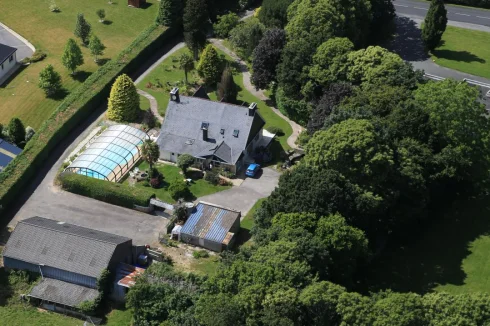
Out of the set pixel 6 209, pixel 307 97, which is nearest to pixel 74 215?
pixel 6 209

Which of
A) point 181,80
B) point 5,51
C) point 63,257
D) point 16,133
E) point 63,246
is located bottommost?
point 63,257

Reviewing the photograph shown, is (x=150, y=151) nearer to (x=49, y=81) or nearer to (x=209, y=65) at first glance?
(x=209, y=65)

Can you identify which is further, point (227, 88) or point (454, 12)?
point (454, 12)

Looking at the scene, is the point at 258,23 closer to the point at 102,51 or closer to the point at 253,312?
the point at 102,51

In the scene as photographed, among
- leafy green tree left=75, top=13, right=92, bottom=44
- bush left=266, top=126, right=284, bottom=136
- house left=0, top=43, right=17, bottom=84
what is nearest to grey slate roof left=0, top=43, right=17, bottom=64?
house left=0, top=43, right=17, bottom=84

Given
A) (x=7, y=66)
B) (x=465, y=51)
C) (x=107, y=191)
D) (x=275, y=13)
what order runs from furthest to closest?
(x=465, y=51), (x=275, y=13), (x=7, y=66), (x=107, y=191)

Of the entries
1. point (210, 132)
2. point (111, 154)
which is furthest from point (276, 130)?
point (111, 154)

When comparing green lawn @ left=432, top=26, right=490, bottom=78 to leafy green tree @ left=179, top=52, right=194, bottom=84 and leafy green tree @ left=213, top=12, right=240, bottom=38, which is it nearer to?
leafy green tree @ left=213, top=12, right=240, bottom=38
